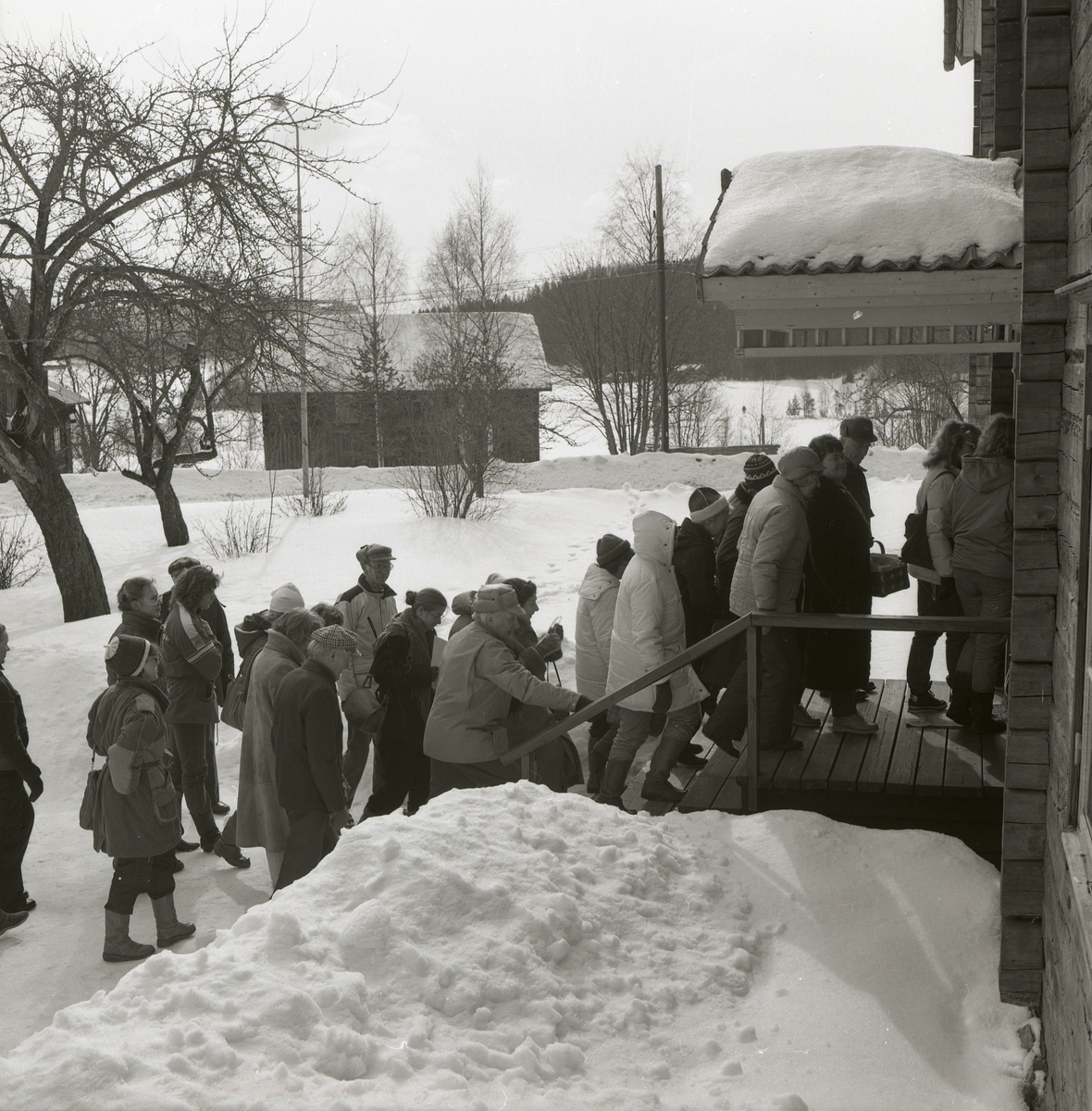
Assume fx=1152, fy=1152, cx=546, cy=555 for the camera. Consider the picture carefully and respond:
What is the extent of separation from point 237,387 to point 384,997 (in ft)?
62.3

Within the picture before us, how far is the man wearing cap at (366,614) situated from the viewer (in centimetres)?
678

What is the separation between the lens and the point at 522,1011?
11.2ft

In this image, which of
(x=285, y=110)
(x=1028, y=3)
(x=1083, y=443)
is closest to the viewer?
(x=1083, y=443)

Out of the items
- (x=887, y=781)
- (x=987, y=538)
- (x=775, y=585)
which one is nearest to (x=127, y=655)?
(x=775, y=585)

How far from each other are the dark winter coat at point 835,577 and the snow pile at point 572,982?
4.24ft

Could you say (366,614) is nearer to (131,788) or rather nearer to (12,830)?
(131,788)

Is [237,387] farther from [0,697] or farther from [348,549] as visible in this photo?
[0,697]

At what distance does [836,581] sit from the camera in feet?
19.3

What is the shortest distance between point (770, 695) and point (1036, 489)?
224 centimetres

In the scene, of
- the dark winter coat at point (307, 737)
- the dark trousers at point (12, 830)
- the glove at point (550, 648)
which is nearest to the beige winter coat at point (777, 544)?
the glove at point (550, 648)

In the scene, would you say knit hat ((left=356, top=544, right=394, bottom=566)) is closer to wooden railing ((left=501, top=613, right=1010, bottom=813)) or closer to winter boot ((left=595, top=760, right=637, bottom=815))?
wooden railing ((left=501, top=613, right=1010, bottom=813))

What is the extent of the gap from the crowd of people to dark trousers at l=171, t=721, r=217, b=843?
0.05 feet

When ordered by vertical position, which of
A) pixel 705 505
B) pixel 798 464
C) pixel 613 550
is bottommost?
pixel 613 550

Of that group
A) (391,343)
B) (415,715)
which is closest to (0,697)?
(415,715)
